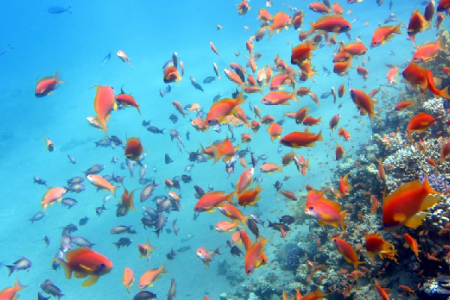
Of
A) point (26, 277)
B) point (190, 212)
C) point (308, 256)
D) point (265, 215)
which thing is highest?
point (308, 256)

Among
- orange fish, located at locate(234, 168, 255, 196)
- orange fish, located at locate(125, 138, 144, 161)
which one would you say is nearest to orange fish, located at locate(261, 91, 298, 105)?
orange fish, located at locate(234, 168, 255, 196)

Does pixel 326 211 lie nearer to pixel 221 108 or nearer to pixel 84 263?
pixel 221 108

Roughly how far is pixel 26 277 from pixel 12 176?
67.3 ft

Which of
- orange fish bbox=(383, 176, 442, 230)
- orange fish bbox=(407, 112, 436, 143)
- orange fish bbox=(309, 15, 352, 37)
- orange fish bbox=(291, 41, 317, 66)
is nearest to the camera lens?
orange fish bbox=(383, 176, 442, 230)

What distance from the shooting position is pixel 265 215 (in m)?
11.6

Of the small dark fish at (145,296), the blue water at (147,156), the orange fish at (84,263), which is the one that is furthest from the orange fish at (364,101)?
the small dark fish at (145,296)

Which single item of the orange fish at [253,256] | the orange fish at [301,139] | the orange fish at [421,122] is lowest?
the orange fish at [253,256]

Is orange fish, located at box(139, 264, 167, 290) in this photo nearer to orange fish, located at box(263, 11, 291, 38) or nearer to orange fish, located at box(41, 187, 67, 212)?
orange fish, located at box(41, 187, 67, 212)

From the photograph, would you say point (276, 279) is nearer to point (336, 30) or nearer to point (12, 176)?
point (336, 30)

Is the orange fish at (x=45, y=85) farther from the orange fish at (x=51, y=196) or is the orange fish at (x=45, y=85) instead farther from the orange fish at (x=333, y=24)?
the orange fish at (x=333, y=24)

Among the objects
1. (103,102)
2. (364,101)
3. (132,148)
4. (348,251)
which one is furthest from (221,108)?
(348,251)

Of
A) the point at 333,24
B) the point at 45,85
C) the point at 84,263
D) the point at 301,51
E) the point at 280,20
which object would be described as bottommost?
the point at 84,263

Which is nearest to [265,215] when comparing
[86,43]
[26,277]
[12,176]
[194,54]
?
[26,277]

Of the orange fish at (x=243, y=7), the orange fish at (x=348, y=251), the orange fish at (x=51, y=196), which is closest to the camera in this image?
the orange fish at (x=348, y=251)
